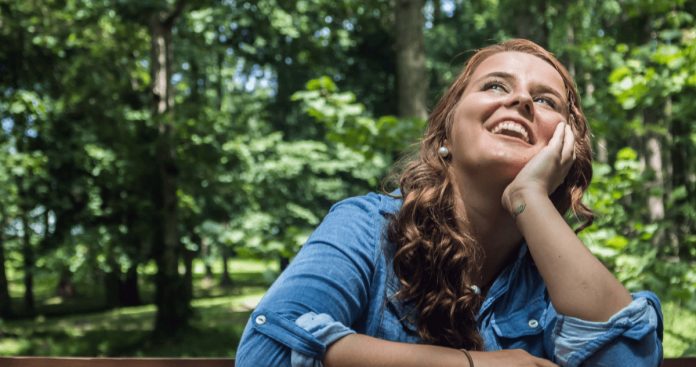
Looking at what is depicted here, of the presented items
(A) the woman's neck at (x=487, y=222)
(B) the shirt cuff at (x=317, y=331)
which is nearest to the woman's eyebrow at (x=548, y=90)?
(A) the woman's neck at (x=487, y=222)

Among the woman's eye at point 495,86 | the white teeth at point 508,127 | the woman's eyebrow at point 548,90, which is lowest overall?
the white teeth at point 508,127

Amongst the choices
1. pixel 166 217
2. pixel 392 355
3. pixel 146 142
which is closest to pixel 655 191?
pixel 392 355

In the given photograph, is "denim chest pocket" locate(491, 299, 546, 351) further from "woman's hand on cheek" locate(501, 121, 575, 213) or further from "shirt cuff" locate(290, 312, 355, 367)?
"shirt cuff" locate(290, 312, 355, 367)

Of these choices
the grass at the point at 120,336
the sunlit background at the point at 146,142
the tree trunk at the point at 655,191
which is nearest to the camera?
the tree trunk at the point at 655,191

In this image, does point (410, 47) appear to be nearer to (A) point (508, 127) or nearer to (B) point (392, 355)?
(A) point (508, 127)

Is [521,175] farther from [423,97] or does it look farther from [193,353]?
[193,353]

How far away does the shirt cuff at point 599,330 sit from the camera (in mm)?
1490

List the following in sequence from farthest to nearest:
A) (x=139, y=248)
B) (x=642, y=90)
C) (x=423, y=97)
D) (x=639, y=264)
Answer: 1. (x=139, y=248)
2. (x=423, y=97)
3. (x=642, y=90)
4. (x=639, y=264)

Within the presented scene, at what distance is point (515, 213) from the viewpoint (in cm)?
164

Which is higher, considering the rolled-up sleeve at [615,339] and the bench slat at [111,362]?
the rolled-up sleeve at [615,339]

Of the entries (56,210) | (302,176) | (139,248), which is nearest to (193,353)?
(139,248)

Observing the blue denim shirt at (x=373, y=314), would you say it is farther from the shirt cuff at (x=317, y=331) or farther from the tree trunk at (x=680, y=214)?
the tree trunk at (x=680, y=214)

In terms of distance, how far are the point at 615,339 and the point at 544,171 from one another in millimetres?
412

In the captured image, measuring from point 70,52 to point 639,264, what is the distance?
33.3ft
